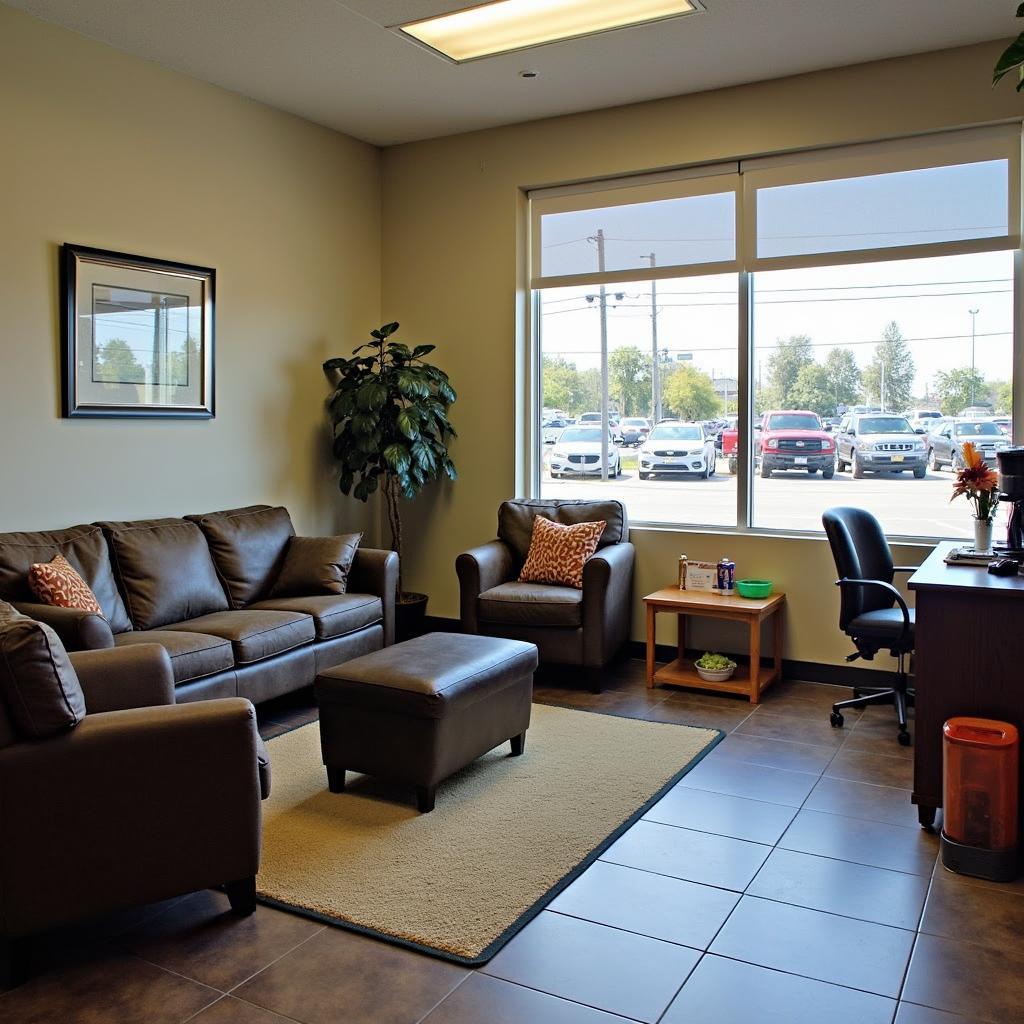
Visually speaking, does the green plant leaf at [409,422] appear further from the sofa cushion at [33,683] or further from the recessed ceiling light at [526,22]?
the sofa cushion at [33,683]

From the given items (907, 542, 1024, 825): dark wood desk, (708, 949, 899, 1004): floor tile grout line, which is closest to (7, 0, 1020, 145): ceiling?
(907, 542, 1024, 825): dark wood desk

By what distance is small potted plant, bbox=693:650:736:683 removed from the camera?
5.12 meters

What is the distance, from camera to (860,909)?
2.82 metres

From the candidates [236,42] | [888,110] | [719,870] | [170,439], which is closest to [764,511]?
[888,110]

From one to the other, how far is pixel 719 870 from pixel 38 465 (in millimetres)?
3385

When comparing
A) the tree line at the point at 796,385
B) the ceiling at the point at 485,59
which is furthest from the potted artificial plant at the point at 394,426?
the ceiling at the point at 485,59

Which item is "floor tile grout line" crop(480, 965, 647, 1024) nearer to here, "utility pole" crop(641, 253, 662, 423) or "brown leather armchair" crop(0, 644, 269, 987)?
"brown leather armchair" crop(0, 644, 269, 987)

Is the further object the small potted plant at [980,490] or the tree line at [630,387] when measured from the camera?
the tree line at [630,387]

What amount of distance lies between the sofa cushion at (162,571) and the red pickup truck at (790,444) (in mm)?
2928

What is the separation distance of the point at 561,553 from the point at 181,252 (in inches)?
101

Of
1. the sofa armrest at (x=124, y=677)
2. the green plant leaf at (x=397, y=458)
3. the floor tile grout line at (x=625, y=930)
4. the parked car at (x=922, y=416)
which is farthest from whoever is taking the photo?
the green plant leaf at (x=397, y=458)

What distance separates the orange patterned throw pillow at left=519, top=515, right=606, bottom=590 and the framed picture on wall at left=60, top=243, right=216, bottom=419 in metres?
1.95

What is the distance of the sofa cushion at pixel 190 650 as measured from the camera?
13.1 feet

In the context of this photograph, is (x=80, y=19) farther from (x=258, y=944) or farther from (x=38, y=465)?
(x=258, y=944)
